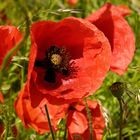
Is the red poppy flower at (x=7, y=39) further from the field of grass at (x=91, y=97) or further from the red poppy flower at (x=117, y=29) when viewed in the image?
the red poppy flower at (x=117, y=29)

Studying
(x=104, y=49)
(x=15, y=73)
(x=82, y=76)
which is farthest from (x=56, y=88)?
(x=15, y=73)

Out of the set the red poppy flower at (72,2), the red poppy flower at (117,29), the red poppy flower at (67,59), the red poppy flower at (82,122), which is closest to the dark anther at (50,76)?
the red poppy flower at (67,59)

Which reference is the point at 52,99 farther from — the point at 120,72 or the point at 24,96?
the point at 120,72

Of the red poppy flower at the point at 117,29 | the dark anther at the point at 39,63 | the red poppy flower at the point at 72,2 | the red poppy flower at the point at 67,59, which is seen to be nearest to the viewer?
the red poppy flower at the point at 67,59

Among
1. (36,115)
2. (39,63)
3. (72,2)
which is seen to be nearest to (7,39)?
(39,63)

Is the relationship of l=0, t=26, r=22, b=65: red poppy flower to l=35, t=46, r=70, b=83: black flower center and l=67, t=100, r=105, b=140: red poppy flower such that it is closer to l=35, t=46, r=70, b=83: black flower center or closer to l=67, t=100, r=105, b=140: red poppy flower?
l=35, t=46, r=70, b=83: black flower center

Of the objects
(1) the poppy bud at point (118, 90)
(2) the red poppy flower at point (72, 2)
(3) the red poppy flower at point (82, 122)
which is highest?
(2) the red poppy flower at point (72, 2)

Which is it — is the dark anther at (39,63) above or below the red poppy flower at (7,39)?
below

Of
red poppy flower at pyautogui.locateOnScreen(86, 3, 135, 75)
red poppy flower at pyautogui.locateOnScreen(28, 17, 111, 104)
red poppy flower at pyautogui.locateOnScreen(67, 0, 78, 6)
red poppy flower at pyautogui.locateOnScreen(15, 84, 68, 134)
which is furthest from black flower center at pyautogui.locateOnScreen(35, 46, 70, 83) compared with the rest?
red poppy flower at pyautogui.locateOnScreen(67, 0, 78, 6)
